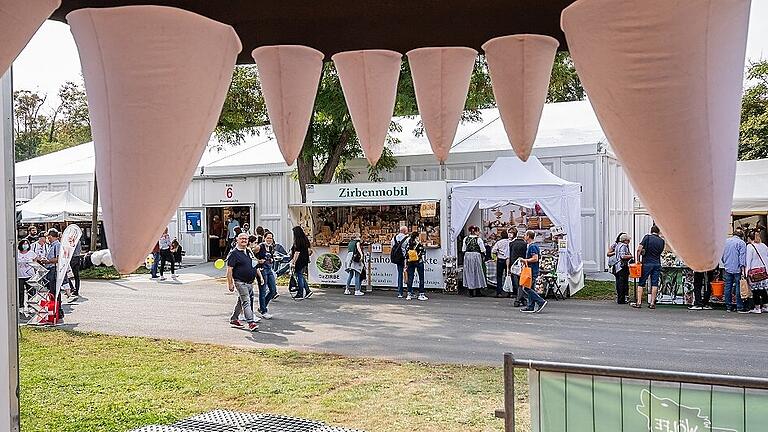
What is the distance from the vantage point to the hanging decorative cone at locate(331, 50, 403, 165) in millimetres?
1270

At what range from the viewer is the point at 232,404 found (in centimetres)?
590

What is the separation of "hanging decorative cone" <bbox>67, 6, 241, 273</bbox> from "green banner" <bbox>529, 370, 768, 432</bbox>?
247 centimetres

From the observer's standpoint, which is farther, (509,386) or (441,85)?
(509,386)

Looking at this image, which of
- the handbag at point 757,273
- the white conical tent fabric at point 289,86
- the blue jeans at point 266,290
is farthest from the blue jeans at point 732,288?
the white conical tent fabric at point 289,86

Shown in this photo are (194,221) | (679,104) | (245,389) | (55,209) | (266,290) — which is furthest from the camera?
(194,221)

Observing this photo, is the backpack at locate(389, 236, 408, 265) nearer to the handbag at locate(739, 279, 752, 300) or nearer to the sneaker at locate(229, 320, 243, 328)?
the sneaker at locate(229, 320, 243, 328)

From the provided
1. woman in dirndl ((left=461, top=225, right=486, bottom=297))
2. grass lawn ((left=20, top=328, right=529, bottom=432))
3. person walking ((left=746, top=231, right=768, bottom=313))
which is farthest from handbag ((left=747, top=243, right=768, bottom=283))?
grass lawn ((left=20, top=328, right=529, bottom=432))

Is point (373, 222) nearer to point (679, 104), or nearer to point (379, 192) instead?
point (379, 192)

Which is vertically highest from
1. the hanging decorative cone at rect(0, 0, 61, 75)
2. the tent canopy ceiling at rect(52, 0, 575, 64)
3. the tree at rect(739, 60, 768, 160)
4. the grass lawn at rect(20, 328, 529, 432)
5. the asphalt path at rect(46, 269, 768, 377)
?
the tree at rect(739, 60, 768, 160)

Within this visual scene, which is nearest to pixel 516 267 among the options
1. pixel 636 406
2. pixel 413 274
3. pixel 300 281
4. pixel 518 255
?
pixel 518 255

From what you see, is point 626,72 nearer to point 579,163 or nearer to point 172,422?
point 172,422

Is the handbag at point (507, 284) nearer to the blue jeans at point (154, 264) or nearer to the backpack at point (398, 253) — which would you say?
the backpack at point (398, 253)

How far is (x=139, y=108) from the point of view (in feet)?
3.02

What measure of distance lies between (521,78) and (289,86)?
0.40 meters
